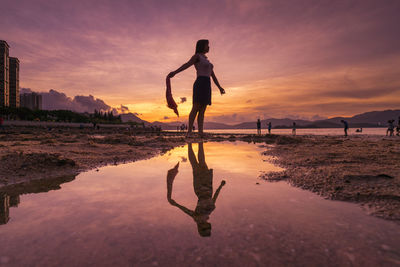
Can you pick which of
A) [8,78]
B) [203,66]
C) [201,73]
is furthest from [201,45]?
[8,78]

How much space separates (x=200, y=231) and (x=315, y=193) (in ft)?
4.34

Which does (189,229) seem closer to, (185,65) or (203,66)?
(185,65)

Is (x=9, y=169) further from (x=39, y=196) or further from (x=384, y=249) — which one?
(x=384, y=249)

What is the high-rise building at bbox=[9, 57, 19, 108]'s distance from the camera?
121363 millimetres

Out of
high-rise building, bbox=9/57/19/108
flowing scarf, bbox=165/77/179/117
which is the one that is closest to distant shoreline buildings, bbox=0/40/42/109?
high-rise building, bbox=9/57/19/108

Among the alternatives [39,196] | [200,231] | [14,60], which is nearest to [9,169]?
[39,196]

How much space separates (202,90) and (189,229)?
16.7ft

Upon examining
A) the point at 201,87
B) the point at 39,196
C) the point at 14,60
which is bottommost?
the point at 39,196

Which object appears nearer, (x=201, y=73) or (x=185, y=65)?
(x=185, y=65)

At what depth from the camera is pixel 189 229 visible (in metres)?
1.23

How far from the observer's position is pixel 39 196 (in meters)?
1.94

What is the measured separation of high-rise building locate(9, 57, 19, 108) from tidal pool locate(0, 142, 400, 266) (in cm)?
16008

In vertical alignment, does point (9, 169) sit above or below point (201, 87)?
below

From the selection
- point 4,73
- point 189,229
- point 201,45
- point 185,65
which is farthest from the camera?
point 4,73
